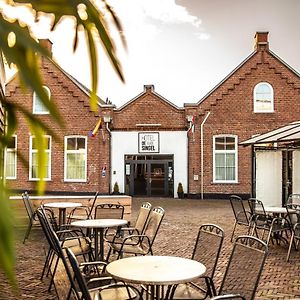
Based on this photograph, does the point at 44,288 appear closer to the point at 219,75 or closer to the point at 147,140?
the point at 147,140

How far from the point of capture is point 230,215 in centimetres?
1389

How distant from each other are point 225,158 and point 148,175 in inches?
142

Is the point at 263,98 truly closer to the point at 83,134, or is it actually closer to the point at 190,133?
the point at 190,133

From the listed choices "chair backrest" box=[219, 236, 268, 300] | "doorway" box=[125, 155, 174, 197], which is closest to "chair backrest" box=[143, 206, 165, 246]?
"chair backrest" box=[219, 236, 268, 300]

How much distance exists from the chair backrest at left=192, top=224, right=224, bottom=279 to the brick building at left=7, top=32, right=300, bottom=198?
53.2ft

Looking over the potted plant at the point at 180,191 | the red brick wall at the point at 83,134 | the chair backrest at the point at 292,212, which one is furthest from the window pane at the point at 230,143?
the chair backrest at the point at 292,212

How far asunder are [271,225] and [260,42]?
14.8m

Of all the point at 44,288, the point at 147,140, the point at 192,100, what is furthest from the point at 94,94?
the point at 192,100

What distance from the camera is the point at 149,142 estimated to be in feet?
69.1

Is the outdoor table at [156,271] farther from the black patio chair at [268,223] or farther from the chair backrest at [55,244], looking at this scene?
the black patio chair at [268,223]

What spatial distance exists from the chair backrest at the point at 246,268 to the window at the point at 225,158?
16.9 m

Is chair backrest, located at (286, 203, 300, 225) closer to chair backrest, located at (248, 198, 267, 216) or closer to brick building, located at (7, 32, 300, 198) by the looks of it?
chair backrest, located at (248, 198, 267, 216)

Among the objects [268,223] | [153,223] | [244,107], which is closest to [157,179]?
[244,107]

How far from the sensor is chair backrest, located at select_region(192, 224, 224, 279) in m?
3.98
